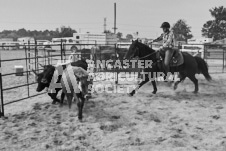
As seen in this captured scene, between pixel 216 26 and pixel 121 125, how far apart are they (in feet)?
166

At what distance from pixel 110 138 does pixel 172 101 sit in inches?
105

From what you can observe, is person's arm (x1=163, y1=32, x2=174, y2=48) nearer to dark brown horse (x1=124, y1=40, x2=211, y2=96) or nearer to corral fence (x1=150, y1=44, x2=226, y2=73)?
dark brown horse (x1=124, y1=40, x2=211, y2=96)

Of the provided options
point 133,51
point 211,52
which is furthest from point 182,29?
point 133,51

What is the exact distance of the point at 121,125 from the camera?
407cm

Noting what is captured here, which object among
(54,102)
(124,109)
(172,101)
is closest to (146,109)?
(124,109)

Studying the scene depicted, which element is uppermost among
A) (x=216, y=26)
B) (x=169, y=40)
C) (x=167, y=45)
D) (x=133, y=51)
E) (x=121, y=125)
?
(x=216, y=26)

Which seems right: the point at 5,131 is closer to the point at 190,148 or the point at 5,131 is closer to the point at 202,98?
the point at 190,148

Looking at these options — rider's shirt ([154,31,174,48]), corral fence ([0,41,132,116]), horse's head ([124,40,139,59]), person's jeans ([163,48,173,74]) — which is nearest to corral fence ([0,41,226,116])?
corral fence ([0,41,132,116])

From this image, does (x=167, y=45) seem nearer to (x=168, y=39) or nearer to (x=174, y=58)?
(x=168, y=39)

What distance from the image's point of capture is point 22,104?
17.8 ft

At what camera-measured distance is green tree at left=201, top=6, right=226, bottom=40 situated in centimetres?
4796

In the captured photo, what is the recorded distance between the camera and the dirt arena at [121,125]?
3.28 metres

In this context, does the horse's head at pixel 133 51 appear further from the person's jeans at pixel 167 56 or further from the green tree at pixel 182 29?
the green tree at pixel 182 29

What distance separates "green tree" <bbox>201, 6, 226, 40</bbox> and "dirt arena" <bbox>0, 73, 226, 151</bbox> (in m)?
46.8
